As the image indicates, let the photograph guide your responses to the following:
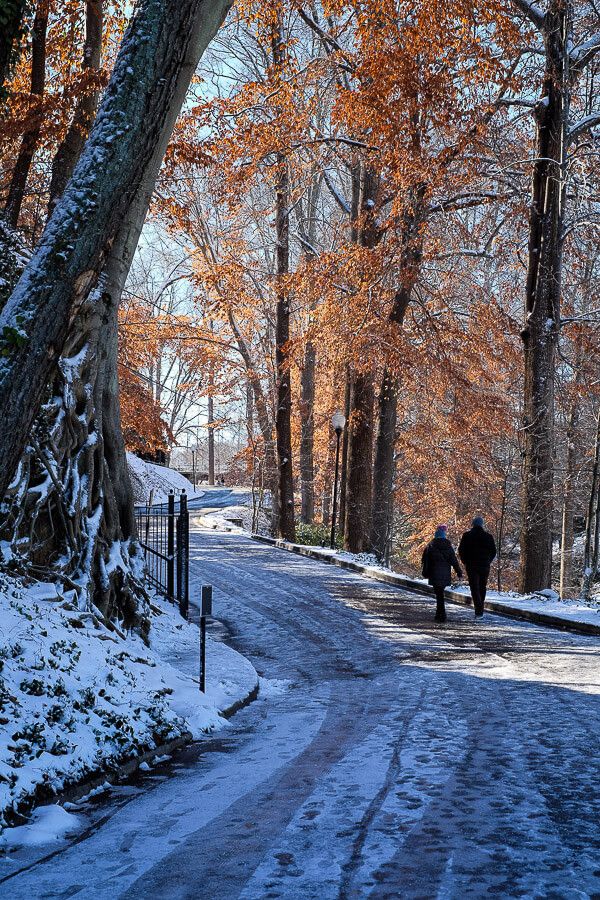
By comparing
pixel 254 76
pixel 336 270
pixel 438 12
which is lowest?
→ pixel 336 270

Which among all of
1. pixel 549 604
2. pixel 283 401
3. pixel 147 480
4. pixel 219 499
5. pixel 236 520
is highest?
pixel 283 401

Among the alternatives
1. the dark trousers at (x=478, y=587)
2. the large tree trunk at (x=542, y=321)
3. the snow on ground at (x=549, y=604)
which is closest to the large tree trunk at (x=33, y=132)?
the large tree trunk at (x=542, y=321)

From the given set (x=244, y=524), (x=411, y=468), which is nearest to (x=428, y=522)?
(x=411, y=468)

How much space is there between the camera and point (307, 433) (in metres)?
45.2

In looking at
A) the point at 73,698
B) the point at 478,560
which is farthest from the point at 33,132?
the point at 73,698

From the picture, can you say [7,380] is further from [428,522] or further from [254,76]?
[428,522]

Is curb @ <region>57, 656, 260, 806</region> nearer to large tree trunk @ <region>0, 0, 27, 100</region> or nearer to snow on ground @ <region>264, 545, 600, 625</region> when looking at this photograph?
large tree trunk @ <region>0, 0, 27, 100</region>

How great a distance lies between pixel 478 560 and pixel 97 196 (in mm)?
10013

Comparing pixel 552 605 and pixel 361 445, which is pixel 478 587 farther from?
pixel 361 445

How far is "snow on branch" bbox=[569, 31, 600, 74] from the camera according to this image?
704 inches

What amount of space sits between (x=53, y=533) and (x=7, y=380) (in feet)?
11.6

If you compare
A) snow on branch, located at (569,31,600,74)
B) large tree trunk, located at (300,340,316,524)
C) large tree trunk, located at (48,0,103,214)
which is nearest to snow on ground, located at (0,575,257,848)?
large tree trunk, located at (48,0,103,214)

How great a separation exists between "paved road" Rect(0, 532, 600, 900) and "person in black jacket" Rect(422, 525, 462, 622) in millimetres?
2608

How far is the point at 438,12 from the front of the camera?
15.6 metres
